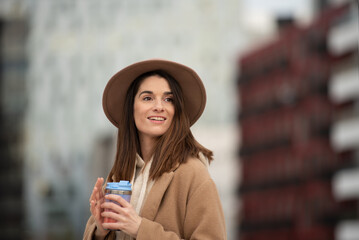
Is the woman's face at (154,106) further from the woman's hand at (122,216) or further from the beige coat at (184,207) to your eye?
the woman's hand at (122,216)

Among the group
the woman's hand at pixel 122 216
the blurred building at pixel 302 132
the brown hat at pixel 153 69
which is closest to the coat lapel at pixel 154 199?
the woman's hand at pixel 122 216

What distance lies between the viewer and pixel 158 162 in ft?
9.98

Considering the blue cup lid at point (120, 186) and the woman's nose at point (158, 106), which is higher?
the woman's nose at point (158, 106)

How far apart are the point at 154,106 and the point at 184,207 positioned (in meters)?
0.50

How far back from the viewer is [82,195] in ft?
293

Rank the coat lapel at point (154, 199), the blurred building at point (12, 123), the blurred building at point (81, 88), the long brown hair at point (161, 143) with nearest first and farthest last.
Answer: the coat lapel at point (154, 199), the long brown hair at point (161, 143), the blurred building at point (12, 123), the blurred building at point (81, 88)

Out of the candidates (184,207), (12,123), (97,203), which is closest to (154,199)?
(184,207)

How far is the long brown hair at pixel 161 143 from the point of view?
3057mm

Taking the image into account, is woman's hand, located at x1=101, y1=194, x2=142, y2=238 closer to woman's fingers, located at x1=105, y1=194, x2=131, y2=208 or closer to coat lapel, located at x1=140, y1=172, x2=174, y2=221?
woman's fingers, located at x1=105, y1=194, x2=131, y2=208

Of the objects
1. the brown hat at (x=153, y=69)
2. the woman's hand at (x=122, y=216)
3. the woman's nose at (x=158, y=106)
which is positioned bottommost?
the woman's hand at (x=122, y=216)

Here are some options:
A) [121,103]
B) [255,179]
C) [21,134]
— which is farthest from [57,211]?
[121,103]

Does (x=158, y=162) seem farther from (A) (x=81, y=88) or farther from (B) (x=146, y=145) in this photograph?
(A) (x=81, y=88)

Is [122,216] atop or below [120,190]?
below

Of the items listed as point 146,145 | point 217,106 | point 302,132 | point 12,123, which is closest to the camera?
point 146,145
